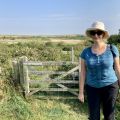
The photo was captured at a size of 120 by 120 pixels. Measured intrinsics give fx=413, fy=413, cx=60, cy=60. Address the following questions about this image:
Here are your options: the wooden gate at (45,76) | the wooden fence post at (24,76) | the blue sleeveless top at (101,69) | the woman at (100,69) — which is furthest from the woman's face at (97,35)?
the wooden fence post at (24,76)

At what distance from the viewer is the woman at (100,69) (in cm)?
573

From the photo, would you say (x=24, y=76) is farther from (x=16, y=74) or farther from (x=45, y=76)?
(x=45, y=76)

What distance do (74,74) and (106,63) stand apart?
6402mm

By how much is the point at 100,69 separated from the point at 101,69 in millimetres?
14

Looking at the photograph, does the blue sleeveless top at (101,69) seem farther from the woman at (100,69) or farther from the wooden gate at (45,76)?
the wooden gate at (45,76)

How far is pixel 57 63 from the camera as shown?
11922mm

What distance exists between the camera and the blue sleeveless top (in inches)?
225

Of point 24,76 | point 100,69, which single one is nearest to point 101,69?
point 100,69

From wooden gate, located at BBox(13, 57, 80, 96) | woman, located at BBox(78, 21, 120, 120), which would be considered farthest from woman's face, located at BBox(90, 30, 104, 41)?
wooden gate, located at BBox(13, 57, 80, 96)

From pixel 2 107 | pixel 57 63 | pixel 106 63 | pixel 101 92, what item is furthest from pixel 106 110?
pixel 57 63

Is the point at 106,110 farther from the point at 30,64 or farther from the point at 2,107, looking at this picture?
the point at 30,64

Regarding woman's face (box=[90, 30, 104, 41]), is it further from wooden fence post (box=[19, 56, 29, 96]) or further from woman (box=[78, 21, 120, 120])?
wooden fence post (box=[19, 56, 29, 96])

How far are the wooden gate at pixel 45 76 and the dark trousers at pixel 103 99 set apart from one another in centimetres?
587

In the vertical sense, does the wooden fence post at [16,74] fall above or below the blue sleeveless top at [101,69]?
below
